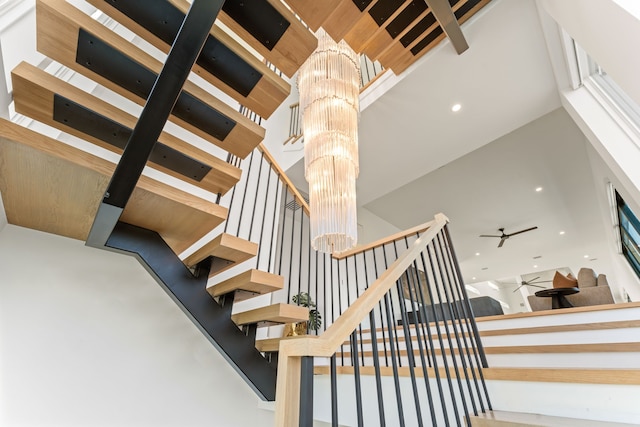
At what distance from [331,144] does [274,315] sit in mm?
1505

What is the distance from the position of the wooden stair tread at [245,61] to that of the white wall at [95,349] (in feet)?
5.80

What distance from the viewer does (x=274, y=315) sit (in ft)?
6.95

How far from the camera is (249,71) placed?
1.52 m

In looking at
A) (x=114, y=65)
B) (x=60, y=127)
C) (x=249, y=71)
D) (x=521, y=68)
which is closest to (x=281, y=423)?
(x=249, y=71)

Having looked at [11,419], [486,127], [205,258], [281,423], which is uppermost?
[486,127]

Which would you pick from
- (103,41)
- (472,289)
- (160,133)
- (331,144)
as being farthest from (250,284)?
(472,289)

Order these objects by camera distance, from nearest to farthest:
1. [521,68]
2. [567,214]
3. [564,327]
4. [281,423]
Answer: [281,423] < [564,327] < [521,68] < [567,214]

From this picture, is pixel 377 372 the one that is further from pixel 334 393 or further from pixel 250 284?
pixel 250 284

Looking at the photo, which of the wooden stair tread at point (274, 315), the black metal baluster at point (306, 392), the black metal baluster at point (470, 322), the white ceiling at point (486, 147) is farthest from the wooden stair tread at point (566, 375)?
the white ceiling at point (486, 147)

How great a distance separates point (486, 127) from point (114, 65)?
4.04m

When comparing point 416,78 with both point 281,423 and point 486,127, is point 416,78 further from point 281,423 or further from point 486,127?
point 281,423

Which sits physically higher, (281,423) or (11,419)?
(281,423)

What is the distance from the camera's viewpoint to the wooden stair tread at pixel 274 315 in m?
2.12

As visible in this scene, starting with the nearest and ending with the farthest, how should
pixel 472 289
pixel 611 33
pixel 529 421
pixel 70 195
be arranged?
pixel 529 421 → pixel 611 33 → pixel 70 195 → pixel 472 289
